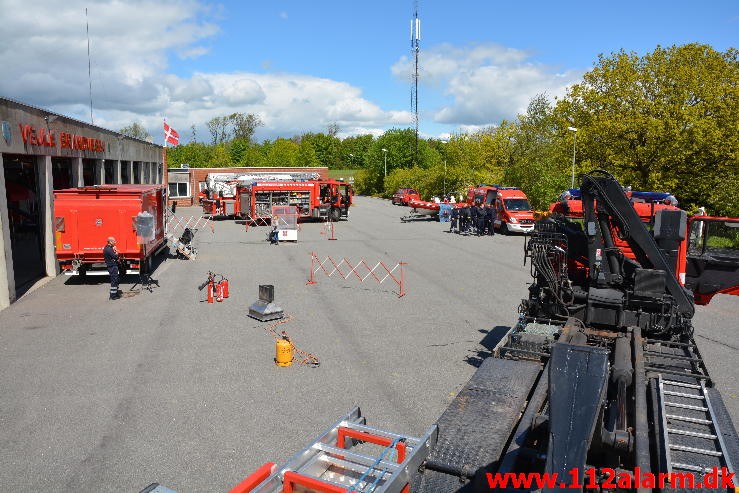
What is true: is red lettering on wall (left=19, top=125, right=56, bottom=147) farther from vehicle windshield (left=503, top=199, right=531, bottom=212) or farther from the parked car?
the parked car

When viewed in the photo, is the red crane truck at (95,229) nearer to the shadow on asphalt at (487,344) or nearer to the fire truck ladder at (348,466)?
the shadow on asphalt at (487,344)

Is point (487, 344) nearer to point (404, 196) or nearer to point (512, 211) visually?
point (512, 211)

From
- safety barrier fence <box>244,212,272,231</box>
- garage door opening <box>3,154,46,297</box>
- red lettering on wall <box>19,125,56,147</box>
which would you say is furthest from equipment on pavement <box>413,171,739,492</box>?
safety barrier fence <box>244,212,272,231</box>

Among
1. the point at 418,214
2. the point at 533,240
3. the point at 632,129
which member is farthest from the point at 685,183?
the point at 533,240

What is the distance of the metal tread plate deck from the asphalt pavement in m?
1.76

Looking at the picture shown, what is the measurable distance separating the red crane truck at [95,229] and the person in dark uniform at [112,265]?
1410mm

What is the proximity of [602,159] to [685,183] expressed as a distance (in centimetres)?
552

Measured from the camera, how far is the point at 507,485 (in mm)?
4297

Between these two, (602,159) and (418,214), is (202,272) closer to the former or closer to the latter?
(418,214)

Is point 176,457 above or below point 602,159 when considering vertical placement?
below

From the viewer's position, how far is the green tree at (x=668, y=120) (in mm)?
32688

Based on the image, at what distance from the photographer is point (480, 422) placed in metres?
5.61

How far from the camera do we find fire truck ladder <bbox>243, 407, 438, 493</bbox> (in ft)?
12.7

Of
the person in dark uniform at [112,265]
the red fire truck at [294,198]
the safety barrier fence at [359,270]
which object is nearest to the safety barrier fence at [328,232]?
the red fire truck at [294,198]
